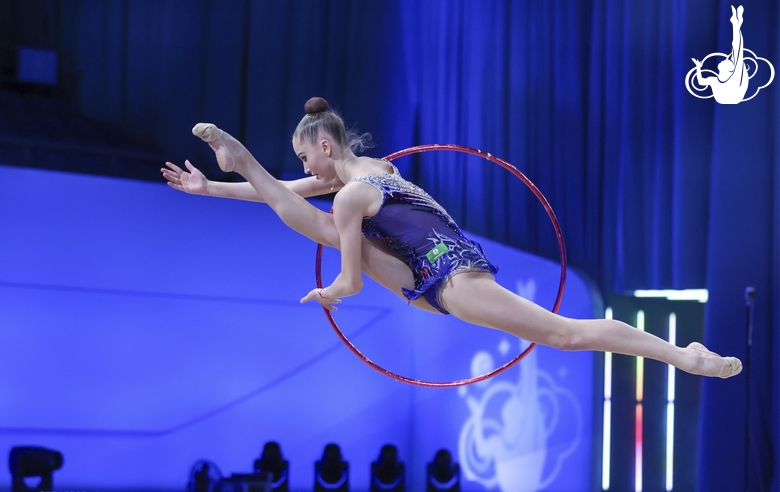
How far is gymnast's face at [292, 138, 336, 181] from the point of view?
2918 millimetres

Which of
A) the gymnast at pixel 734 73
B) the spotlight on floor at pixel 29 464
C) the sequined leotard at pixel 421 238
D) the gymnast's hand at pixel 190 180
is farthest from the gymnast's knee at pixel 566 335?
the spotlight on floor at pixel 29 464

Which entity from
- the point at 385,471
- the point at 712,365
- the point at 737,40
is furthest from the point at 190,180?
the point at 737,40

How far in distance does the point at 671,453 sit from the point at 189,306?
10.5 ft

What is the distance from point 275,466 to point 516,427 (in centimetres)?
161

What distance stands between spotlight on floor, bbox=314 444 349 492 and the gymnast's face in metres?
2.92

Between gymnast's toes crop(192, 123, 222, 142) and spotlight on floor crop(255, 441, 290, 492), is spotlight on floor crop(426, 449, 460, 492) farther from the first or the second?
gymnast's toes crop(192, 123, 222, 142)

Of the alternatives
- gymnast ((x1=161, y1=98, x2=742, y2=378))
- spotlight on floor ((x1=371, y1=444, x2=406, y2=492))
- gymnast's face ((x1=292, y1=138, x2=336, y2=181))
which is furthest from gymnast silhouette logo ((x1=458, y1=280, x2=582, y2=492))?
gymnast's face ((x1=292, y1=138, x2=336, y2=181))

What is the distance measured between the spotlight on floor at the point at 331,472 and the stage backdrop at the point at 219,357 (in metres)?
0.34

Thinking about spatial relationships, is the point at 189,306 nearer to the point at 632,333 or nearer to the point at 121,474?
the point at 121,474

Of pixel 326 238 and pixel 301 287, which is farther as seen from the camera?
pixel 301 287

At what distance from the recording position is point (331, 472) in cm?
544

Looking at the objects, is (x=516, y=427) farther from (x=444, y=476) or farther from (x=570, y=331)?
(x=570, y=331)

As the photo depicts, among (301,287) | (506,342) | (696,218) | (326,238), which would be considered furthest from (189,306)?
(696,218)

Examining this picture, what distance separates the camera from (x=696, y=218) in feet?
16.6
